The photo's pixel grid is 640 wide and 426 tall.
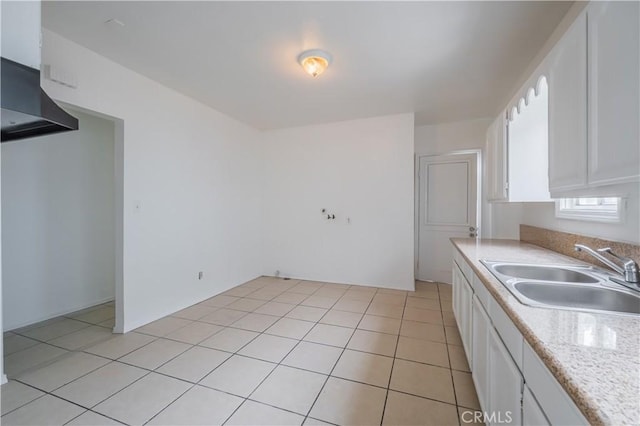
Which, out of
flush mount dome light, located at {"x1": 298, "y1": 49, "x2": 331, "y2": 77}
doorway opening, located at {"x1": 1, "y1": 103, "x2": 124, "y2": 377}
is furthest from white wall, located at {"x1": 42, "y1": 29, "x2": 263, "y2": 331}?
flush mount dome light, located at {"x1": 298, "y1": 49, "x2": 331, "y2": 77}

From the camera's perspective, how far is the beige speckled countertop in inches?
21.5

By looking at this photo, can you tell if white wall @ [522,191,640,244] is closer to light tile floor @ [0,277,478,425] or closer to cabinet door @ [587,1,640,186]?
cabinet door @ [587,1,640,186]

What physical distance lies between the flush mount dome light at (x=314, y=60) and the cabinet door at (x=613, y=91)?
171cm

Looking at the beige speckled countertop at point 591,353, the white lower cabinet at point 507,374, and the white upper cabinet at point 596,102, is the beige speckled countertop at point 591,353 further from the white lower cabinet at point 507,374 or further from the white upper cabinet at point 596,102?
the white upper cabinet at point 596,102

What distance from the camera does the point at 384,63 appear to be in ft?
8.14

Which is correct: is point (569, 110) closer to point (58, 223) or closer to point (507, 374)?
point (507, 374)

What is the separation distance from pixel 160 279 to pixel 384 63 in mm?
3265

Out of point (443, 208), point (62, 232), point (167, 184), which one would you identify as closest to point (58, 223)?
point (62, 232)

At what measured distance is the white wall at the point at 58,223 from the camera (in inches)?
106

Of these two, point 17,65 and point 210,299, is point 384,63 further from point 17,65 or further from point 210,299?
point 210,299

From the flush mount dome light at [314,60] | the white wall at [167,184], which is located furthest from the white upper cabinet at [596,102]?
the white wall at [167,184]

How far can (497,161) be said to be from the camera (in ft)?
8.65

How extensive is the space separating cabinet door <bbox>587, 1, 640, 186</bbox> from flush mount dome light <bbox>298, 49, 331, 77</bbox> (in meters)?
1.71

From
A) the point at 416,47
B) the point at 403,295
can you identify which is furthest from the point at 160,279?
the point at 416,47
